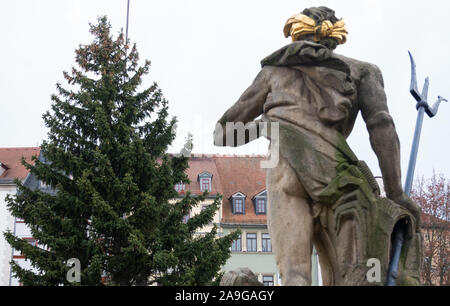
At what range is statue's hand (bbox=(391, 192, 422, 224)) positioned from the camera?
13.6ft

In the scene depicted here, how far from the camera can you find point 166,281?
1689 cm

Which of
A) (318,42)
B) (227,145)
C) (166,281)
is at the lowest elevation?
(166,281)

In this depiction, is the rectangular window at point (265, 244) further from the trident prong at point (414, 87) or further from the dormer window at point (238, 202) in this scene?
the trident prong at point (414, 87)

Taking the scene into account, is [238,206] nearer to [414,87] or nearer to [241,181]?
[241,181]

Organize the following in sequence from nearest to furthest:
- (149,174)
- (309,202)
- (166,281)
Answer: (309,202) < (166,281) < (149,174)

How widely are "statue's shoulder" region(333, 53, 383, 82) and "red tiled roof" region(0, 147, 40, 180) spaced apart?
37784 mm

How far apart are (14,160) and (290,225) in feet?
135

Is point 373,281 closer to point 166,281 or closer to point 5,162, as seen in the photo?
point 166,281

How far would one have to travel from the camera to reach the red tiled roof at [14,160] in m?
40.4

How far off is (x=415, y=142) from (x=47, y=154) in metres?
15.0

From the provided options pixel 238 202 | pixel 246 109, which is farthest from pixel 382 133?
pixel 238 202

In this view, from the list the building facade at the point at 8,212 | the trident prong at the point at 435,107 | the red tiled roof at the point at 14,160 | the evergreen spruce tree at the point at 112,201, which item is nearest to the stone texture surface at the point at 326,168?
the trident prong at the point at 435,107

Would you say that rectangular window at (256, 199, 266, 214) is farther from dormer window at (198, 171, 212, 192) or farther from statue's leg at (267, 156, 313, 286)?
statue's leg at (267, 156, 313, 286)
